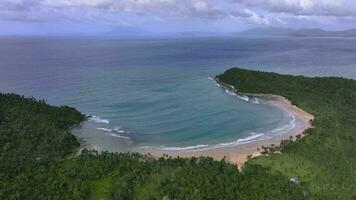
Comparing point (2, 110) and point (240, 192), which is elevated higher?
point (2, 110)

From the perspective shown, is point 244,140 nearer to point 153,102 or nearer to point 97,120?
point 97,120

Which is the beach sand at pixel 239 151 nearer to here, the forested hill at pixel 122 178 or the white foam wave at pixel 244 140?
the white foam wave at pixel 244 140

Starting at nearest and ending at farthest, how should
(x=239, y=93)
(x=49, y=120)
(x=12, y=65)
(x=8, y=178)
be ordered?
(x=8, y=178) → (x=49, y=120) → (x=239, y=93) → (x=12, y=65)

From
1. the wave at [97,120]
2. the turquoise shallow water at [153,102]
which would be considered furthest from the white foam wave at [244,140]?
the wave at [97,120]

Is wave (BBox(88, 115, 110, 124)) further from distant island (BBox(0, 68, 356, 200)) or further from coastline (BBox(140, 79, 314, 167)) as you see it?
coastline (BBox(140, 79, 314, 167))

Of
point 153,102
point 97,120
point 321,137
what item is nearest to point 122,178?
point 97,120

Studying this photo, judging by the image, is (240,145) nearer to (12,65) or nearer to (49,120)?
(49,120)

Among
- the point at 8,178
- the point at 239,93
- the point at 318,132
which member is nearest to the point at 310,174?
the point at 318,132
